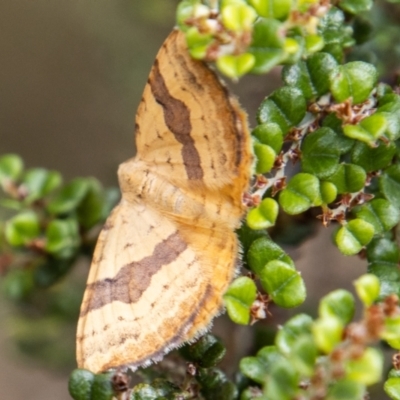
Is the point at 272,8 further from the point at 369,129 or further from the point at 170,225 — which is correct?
the point at 170,225

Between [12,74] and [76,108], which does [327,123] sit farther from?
[12,74]

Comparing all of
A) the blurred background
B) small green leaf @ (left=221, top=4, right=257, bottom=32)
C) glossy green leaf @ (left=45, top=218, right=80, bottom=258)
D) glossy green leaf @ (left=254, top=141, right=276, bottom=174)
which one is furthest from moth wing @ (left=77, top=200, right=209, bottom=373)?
the blurred background

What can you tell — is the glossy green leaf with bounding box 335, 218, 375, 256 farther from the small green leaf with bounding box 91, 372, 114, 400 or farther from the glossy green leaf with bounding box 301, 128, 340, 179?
the small green leaf with bounding box 91, 372, 114, 400

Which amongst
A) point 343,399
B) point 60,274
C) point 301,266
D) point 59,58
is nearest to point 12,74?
point 59,58

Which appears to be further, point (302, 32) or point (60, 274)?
point (60, 274)

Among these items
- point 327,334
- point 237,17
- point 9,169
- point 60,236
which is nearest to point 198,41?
point 237,17

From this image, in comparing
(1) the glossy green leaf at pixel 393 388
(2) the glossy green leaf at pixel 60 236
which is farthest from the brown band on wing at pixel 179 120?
(1) the glossy green leaf at pixel 393 388
